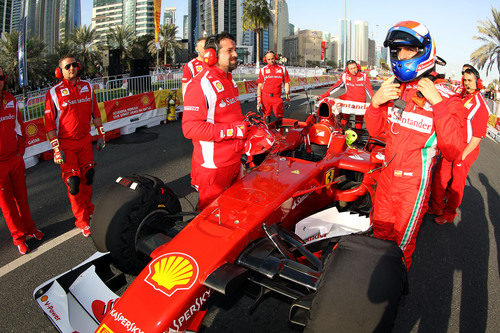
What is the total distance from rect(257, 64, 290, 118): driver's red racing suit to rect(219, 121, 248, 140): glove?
20.3 feet

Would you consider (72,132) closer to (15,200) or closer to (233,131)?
(15,200)

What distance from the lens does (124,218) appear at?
2.89m

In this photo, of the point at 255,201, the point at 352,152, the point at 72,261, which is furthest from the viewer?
the point at 352,152

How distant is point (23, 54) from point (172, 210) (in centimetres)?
1310

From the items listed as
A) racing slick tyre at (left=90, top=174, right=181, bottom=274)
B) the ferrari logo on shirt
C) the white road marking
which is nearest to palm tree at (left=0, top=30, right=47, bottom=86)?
A: the white road marking

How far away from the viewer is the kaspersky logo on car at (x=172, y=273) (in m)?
2.12

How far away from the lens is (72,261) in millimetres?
3613

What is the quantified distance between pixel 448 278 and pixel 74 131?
424 cm

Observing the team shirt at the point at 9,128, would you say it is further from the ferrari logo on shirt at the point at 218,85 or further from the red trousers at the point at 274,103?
the red trousers at the point at 274,103

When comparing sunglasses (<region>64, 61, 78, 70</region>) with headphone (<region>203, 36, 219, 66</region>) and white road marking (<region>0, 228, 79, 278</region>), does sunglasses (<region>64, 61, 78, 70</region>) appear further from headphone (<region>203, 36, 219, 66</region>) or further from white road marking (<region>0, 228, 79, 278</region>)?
headphone (<region>203, 36, 219, 66</region>)

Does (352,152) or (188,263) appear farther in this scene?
(352,152)

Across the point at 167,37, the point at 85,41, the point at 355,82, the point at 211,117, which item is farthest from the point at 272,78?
the point at 167,37

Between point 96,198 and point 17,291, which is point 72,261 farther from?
point 96,198

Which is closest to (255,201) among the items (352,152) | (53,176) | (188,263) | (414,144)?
(188,263)
